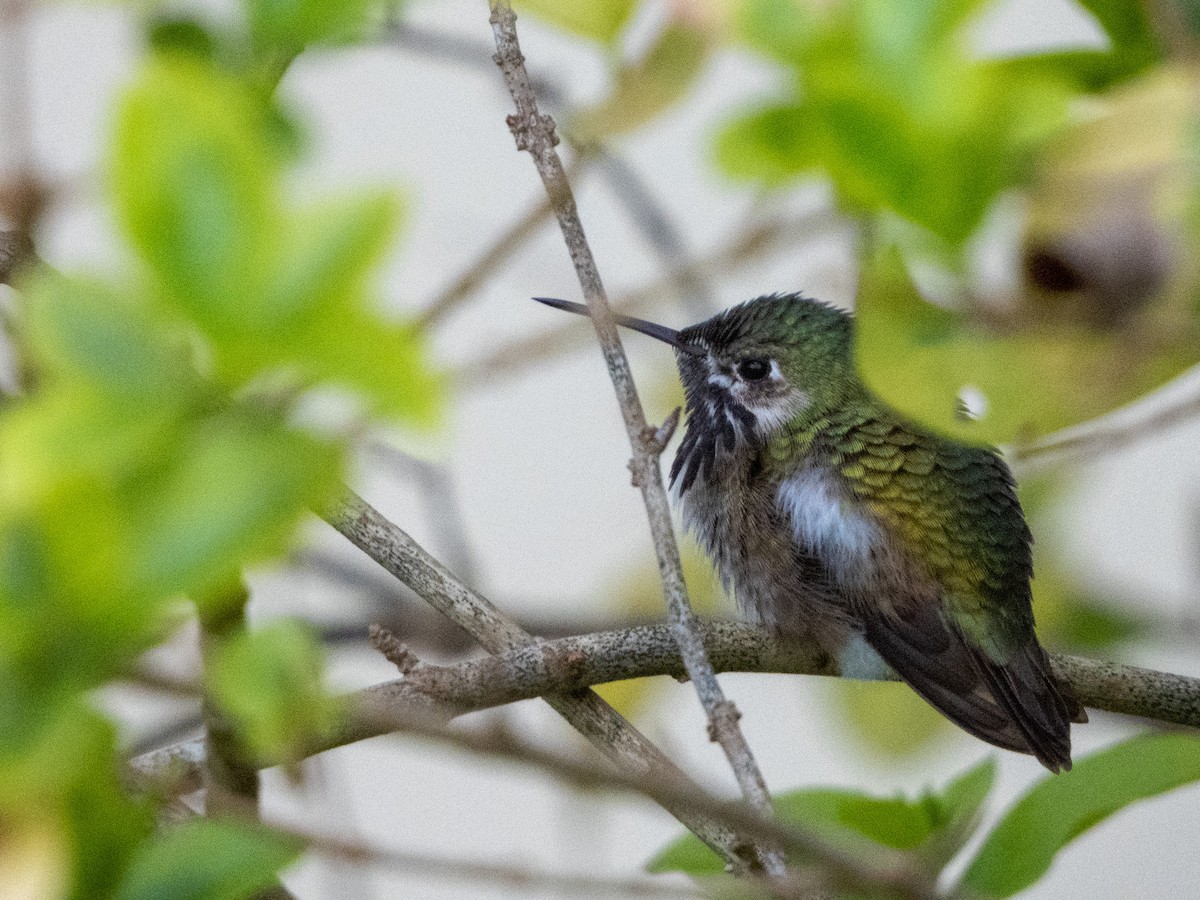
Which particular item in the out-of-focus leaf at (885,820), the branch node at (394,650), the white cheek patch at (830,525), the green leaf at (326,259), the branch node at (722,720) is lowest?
the green leaf at (326,259)

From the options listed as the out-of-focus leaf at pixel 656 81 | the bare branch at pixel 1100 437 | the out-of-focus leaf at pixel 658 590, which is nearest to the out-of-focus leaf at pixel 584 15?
the out-of-focus leaf at pixel 656 81

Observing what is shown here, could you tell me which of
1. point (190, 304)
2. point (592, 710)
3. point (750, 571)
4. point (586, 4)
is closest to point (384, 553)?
point (592, 710)

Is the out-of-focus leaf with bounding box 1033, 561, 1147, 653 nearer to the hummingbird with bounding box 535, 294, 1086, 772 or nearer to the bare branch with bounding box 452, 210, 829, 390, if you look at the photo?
the hummingbird with bounding box 535, 294, 1086, 772

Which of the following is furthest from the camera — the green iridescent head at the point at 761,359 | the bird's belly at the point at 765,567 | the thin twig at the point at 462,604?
the green iridescent head at the point at 761,359

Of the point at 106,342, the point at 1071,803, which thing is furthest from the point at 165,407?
the point at 1071,803

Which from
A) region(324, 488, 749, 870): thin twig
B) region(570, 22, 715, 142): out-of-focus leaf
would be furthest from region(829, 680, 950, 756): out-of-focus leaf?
region(570, 22, 715, 142): out-of-focus leaf

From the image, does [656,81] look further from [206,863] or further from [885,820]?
[885,820]

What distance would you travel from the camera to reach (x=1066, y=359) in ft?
0.89

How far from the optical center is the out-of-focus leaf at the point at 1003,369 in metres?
0.27

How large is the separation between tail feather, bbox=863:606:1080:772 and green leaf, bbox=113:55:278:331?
878mm

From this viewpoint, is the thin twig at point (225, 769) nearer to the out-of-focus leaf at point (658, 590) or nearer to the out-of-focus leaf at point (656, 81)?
the out-of-focus leaf at point (656, 81)

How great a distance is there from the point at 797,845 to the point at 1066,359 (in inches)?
4.6

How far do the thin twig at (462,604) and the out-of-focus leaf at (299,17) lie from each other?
1.26 ft

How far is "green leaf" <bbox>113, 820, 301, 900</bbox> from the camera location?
0.24 m
